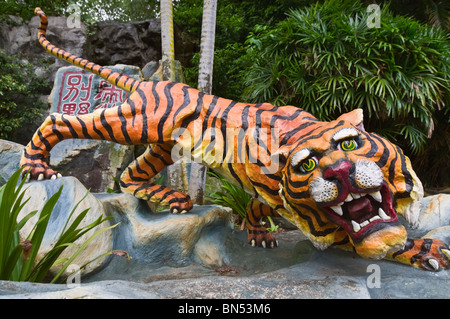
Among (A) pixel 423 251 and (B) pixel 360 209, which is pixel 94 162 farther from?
(A) pixel 423 251

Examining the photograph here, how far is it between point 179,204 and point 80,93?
3625 millimetres

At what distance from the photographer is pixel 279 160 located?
7.35ft

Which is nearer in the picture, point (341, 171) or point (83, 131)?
point (341, 171)

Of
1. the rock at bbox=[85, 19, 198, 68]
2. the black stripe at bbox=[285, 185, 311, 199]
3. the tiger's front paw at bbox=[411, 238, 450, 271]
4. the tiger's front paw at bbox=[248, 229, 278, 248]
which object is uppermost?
the rock at bbox=[85, 19, 198, 68]

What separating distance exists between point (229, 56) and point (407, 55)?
3495mm

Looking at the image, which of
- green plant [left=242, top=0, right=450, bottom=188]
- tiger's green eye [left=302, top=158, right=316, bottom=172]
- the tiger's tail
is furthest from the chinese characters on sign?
tiger's green eye [left=302, top=158, right=316, bottom=172]

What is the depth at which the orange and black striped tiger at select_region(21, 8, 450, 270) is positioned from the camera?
196 centimetres

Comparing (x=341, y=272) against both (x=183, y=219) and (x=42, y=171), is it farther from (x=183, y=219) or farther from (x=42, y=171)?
(x=42, y=171)

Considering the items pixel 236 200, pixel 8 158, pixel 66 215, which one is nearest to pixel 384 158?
pixel 66 215

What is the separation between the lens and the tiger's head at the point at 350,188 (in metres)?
1.93

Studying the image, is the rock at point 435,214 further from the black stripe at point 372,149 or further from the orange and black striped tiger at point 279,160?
the black stripe at point 372,149

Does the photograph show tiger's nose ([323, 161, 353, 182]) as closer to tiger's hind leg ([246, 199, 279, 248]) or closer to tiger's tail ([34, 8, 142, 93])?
tiger's hind leg ([246, 199, 279, 248])

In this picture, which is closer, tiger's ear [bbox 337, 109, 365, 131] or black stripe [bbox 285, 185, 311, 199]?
black stripe [bbox 285, 185, 311, 199]

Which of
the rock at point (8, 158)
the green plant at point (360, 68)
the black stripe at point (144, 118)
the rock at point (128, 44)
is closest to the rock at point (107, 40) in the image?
the rock at point (128, 44)
